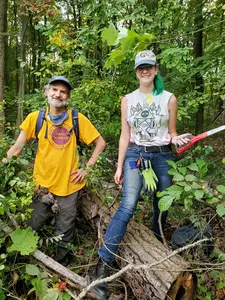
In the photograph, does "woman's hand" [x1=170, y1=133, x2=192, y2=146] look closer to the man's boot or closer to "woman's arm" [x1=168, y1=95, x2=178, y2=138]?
"woman's arm" [x1=168, y1=95, x2=178, y2=138]

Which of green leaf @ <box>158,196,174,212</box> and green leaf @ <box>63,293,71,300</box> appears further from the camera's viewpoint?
green leaf @ <box>63,293,71,300</box>

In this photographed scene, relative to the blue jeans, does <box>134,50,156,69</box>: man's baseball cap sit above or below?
above

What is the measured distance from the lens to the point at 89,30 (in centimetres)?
514

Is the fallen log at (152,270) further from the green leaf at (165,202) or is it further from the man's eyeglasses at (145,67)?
the man's eyeglasses at (145,67)

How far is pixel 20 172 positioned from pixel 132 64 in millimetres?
2835

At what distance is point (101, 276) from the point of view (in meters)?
2.79

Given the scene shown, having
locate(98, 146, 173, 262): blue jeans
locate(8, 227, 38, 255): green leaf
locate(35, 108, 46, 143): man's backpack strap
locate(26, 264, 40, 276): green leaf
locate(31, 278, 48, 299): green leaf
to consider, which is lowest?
locate(31, 278, 48, 299): green leaf

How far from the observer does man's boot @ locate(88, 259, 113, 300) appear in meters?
2.71

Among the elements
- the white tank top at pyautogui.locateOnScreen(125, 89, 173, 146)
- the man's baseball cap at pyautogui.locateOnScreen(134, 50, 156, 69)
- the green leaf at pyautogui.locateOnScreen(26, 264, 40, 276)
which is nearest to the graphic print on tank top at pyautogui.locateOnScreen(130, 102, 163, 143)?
the white tank top at pyautogui.locateOnScreen(125, 89, 173, 146)

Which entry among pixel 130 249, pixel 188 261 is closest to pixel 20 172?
pixel 130 249

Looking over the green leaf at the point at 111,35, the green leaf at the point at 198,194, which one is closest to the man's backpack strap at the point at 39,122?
the green leaf at the point at 111,35

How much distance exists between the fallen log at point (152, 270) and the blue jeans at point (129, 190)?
0.19 metres

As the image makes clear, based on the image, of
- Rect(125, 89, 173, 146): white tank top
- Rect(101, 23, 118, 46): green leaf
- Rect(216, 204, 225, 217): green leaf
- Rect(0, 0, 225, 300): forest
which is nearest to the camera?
Rect(216, 204, 225, 217): green leaf

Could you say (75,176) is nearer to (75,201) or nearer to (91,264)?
(75,201)
